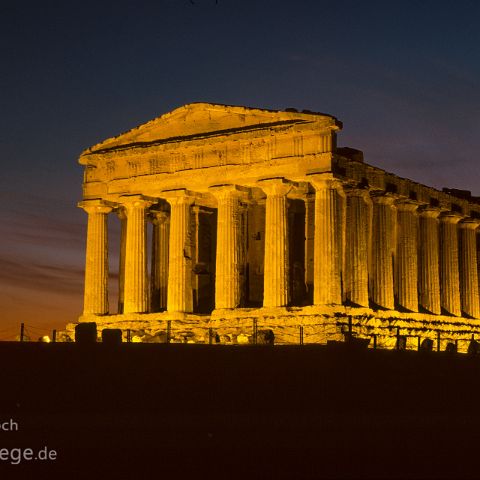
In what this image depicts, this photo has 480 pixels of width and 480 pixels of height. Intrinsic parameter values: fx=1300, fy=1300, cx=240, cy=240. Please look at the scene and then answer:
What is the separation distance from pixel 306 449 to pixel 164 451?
3.78 metres

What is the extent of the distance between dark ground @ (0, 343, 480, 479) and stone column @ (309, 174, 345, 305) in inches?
466

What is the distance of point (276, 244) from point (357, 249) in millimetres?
4526

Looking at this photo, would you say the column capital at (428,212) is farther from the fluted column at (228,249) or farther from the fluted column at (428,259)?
the fluted column at (228,249)

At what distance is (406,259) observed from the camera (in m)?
72.1

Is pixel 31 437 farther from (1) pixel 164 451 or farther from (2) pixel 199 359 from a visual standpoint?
(2) pixel 199 359

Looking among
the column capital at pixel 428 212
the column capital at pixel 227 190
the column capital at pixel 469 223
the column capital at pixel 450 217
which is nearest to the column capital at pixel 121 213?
the column capital at pixel 227 190

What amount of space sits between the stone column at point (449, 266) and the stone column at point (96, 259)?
66.4 feet

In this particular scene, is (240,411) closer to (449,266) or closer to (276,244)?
Answer: (276,244)

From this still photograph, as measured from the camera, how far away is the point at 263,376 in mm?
45688

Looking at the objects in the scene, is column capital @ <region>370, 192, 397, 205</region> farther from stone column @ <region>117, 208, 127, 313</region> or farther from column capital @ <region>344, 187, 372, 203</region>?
stone column @ <region>117, 208, 127, 313</region>

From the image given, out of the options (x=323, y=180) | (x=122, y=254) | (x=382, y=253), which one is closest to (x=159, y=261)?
(x=122, y=254)

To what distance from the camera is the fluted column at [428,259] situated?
74.5 m

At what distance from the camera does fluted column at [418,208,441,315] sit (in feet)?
244

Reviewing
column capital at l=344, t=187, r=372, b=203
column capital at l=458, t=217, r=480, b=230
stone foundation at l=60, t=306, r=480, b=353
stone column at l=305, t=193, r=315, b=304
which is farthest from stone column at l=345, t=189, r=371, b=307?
column capital at l=458, t=217, r=480, b=230
